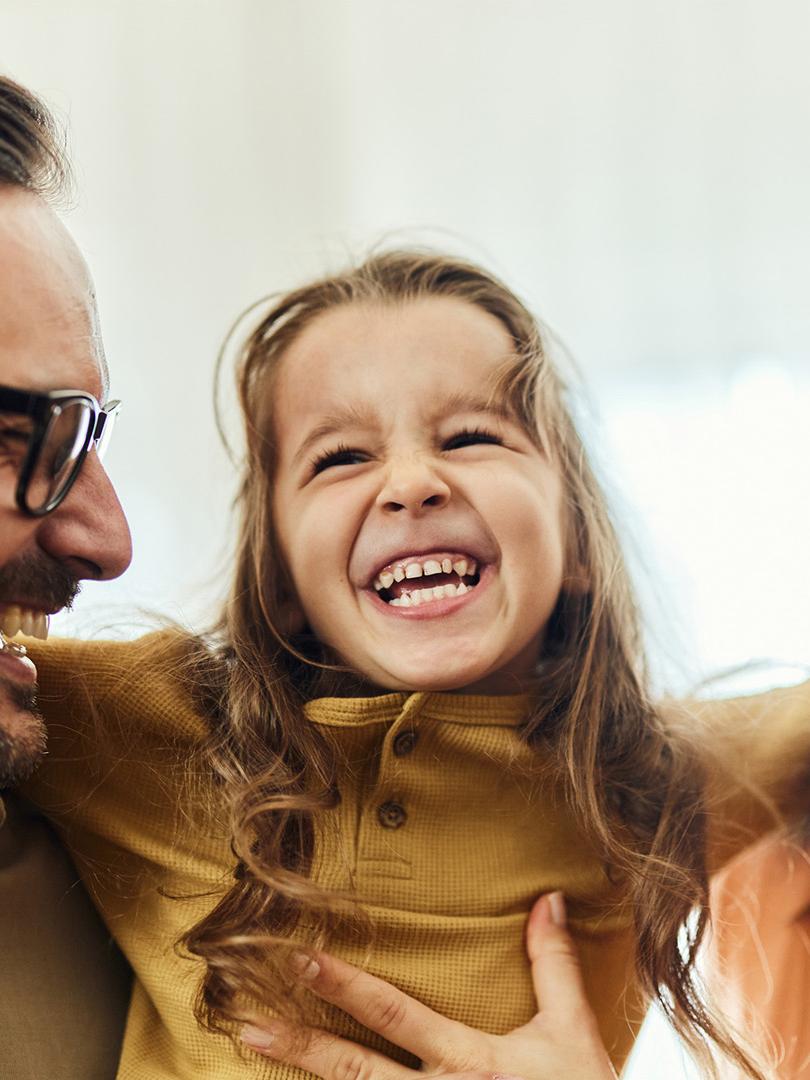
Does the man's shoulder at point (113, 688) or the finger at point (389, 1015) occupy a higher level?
the man's shoulder at point (113, 688)

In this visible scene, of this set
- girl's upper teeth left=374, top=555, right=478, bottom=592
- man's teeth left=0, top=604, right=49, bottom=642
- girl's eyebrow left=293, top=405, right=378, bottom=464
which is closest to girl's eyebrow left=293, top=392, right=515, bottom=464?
girl's eyebrow left=293, top=405, right=378, bottom=464

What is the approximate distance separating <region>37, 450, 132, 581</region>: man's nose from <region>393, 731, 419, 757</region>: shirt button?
240 millimetres

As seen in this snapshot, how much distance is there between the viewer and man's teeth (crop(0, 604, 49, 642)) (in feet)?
2.68

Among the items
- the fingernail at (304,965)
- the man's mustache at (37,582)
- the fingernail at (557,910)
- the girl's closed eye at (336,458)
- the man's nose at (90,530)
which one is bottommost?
the fingernail at (557,910)

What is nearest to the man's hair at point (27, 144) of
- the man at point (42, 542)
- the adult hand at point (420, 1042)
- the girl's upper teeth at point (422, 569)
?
the man at point (42, 542)

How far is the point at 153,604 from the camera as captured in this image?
999mm

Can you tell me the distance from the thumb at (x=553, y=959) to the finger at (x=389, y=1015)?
0.07 metres

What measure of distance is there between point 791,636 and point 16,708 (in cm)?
72

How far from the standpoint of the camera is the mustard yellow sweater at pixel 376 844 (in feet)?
2.69

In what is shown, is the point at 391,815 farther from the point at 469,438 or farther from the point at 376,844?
the point at 469,438

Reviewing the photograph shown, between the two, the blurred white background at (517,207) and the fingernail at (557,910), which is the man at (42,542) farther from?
the fingernail at (557,910)

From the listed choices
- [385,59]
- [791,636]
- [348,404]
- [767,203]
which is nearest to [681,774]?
[791,636]

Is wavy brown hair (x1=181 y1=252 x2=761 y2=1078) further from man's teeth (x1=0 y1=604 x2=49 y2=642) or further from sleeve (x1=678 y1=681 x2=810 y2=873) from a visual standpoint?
man's teeth (x1=0 y1=604 x2=49 y2=642)

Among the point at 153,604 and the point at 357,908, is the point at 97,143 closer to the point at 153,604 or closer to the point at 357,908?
the point at 153,604
